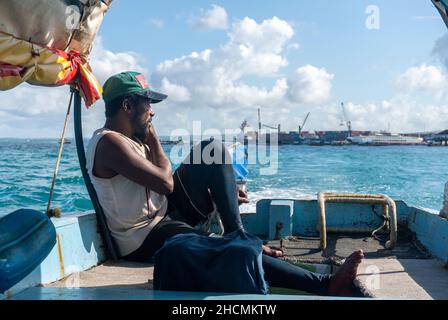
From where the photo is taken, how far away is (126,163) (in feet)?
8.32

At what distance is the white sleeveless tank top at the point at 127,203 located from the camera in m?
2.69

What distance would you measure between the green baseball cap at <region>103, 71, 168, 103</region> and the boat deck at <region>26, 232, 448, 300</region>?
104 centimetres

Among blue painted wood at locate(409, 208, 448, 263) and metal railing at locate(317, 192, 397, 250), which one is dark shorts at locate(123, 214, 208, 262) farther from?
blue painted wood at locate(409, 208, 448, 263)

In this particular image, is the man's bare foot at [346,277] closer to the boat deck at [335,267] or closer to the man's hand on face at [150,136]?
the boat deck at [335,267]

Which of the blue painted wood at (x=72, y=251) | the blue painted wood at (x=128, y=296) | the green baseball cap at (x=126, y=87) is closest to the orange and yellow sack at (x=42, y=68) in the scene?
the green baseball cap at (x=126, y=87)

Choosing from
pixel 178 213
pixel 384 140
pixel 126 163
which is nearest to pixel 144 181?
pixel 126 163

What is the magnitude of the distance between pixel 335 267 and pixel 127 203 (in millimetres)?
1405

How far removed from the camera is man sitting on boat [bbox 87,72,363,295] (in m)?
2.60

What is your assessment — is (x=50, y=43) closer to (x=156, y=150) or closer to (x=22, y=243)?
(x=156, y=150)

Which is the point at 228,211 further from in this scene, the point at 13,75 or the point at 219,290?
the point at 13,75

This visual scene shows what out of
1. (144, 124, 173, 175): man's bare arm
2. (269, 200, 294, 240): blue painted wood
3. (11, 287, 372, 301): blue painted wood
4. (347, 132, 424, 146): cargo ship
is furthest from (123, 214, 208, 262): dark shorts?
(347, 132, 424, 146): cargo ship

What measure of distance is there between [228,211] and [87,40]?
4.26 ft

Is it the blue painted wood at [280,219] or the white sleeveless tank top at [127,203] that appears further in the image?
the blue painted wood at [280,219]
